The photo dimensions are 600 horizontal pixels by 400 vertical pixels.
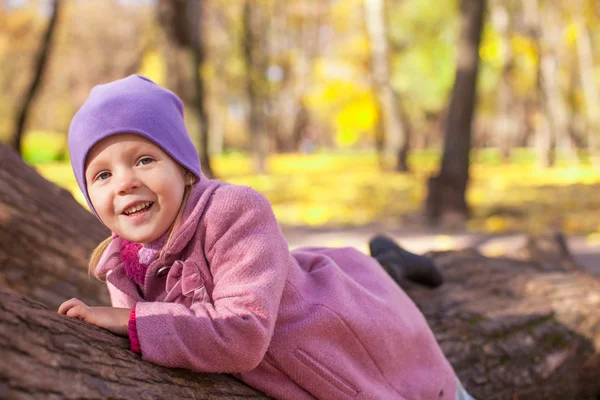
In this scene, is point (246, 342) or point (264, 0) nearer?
point (246, 342)

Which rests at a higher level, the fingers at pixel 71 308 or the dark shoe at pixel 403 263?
the fingers at pixel 71 308

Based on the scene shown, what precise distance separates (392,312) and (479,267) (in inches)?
72.2

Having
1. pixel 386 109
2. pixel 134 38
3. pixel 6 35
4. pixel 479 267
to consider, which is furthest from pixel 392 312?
pixel 134 38

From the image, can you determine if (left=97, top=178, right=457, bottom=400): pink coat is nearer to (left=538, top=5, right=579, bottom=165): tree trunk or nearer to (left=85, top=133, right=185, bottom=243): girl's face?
(left=85, top=133, right=185, bottom=243): girl's face

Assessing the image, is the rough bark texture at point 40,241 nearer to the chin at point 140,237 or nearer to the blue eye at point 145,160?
the chin at point 140,237

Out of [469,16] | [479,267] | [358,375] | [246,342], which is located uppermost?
[469,16]

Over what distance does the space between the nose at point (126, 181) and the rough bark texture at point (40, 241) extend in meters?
1.42

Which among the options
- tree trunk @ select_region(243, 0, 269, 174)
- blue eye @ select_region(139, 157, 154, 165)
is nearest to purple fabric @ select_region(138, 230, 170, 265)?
blue eye @ select_region(139, 157, 154, 165)

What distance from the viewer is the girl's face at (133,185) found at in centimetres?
185

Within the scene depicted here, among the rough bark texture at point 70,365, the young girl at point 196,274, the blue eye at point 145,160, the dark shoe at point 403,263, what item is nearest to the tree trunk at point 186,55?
the dark shoe at point 403,263

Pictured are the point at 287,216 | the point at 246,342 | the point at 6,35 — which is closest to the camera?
the point at 246,342

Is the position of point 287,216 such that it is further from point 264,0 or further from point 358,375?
point 264,0

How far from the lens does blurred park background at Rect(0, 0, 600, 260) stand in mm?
10438

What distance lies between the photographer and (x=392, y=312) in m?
2.31
